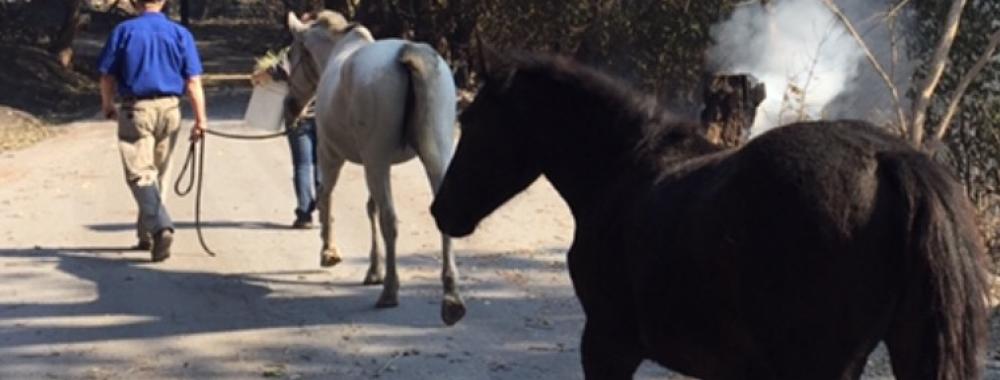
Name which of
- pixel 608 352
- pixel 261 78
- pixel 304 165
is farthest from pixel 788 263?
pixel 304 165

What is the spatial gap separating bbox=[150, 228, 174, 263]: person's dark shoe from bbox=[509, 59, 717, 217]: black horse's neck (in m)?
5.39

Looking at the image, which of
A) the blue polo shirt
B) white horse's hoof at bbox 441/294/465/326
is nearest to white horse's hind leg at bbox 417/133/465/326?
white horse's hoof at bbox 441/294/465/326

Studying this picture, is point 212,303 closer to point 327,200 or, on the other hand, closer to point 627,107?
point 327,200

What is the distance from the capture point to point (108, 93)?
10.2 m

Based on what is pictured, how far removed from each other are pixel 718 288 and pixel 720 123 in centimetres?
446

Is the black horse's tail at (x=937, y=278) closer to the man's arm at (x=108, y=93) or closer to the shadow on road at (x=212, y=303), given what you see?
the shadow on road at (x=212, y=303)

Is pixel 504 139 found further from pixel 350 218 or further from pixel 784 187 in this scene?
pixel 350 218

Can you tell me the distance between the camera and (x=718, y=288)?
4355 millimetres

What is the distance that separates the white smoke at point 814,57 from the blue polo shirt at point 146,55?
4.53 m

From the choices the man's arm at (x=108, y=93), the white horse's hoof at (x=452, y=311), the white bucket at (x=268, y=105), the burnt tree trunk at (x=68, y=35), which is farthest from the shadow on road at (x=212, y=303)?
the burnt tree trunk at (x=68, y=35)

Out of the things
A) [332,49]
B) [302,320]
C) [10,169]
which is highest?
[332,49]

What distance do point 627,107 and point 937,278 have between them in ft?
5.08

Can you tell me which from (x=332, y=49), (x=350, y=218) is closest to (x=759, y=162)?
(x=332, y=49)

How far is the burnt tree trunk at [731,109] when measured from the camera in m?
8.68
